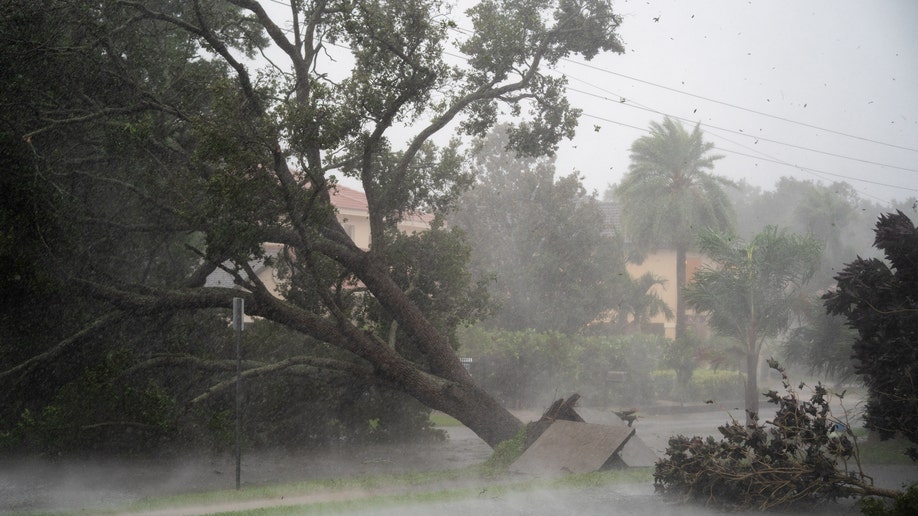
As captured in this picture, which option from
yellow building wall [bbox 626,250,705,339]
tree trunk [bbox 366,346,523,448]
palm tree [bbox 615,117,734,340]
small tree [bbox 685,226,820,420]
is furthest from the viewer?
yellow building wall [bbox 626,250,705,339]

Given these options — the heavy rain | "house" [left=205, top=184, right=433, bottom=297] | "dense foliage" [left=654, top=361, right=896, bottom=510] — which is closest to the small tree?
the heavy rain

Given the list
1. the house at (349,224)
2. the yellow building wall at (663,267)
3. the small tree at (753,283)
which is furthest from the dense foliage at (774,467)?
the yellow building wall at (663,267)

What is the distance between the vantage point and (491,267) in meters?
38.3

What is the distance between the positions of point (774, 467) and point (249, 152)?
8806mm

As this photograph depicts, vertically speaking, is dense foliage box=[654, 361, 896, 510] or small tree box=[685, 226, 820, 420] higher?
small tree box=[685, 226, 820, 420]

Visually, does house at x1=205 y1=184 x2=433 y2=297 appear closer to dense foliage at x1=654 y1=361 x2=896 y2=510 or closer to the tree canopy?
the tree canopy

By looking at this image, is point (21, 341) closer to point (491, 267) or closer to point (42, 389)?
point (42, 389)

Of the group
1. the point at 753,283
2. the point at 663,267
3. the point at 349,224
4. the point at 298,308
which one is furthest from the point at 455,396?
the point at 663,267

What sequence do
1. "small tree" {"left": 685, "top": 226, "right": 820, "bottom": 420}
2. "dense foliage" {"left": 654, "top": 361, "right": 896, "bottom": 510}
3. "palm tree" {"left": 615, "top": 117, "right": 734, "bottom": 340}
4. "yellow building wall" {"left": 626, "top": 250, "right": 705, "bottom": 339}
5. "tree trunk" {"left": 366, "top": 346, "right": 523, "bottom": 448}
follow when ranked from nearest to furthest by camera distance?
"dense foliage" {"left": 654, "top": 361, "right": 896, "bottom": 510}
"tree trunk" {"left": 366, "top": 346, "right": 523, "bottom": 448}
"small tree" {"left": 685, "top": 226, "right": 820, "bottom": 420}
"palm tree" {"left": 615, "top": 117, "right": 734, "bottom": 340}
"yellow building wall" {"left": 626, "top": 250, "right": 705, "bottom": 339}

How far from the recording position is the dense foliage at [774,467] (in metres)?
9.94

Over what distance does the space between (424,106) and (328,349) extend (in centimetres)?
599

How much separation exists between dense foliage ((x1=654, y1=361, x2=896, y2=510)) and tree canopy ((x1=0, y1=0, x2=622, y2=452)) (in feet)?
22.7

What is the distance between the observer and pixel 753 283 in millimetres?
26906

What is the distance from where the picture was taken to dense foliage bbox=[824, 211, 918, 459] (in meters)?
12.4
